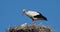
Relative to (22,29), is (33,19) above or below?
above

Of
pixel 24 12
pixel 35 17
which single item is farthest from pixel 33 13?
pixel 24 12

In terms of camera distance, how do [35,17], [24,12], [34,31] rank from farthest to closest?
[24,12] → [35,17] → [34,31]

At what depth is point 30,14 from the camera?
1655 cm

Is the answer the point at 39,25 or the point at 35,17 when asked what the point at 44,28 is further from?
the point at 35,17

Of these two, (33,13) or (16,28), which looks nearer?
(16,28)

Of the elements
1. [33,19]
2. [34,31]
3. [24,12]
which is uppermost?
[24,12]

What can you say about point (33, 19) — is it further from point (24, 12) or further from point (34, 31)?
point (34, 31)

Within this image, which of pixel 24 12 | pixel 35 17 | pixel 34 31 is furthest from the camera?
pixel 24 12

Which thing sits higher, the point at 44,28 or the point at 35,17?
the point at 35,17

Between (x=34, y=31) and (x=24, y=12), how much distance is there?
176 inches

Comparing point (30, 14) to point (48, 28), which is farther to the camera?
point (30, 14)

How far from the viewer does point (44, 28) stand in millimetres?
13711

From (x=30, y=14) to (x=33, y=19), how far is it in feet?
1.71

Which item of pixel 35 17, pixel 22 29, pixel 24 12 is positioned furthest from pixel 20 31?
pixel 24 12
